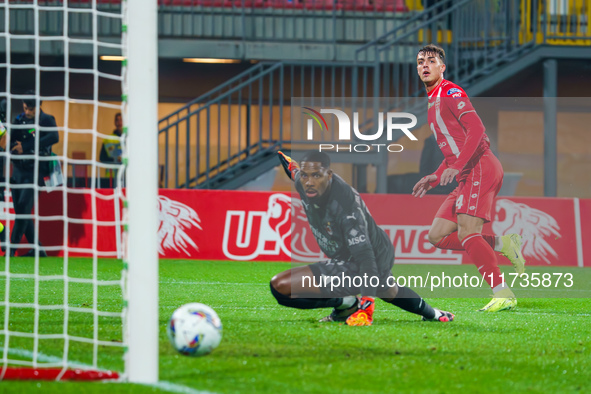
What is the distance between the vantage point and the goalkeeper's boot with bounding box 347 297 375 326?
6.04 meters

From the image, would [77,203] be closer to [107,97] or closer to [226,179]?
[226,179]

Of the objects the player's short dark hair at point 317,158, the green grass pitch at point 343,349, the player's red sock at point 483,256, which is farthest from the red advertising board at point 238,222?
the player's short dark hair at point 317,158

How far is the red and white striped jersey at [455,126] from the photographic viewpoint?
7.01 metres

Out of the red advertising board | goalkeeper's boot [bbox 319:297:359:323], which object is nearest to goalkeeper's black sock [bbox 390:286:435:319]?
goalkeeper's boot [bbox 319:297:359:323]

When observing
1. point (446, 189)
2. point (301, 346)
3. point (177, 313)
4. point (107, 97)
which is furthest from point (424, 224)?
point (107, 97)

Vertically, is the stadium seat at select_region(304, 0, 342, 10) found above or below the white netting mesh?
above

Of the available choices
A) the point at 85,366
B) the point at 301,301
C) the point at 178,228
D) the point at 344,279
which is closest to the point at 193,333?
the point at 85,366

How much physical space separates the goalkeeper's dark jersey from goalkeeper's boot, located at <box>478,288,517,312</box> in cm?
144

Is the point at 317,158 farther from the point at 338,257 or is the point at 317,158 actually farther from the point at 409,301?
the point at 409,301

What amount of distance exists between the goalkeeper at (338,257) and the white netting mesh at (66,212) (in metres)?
1.29

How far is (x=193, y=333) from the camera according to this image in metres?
4.51

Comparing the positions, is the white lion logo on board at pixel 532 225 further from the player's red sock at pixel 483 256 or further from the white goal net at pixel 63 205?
the white goal net at pixel 63 205

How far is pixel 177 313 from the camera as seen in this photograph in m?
4.58

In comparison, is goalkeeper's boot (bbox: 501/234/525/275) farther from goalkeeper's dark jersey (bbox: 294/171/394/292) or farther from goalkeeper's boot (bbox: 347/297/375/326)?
goalkeeper's boot (bbox: 347/297/375/326)
